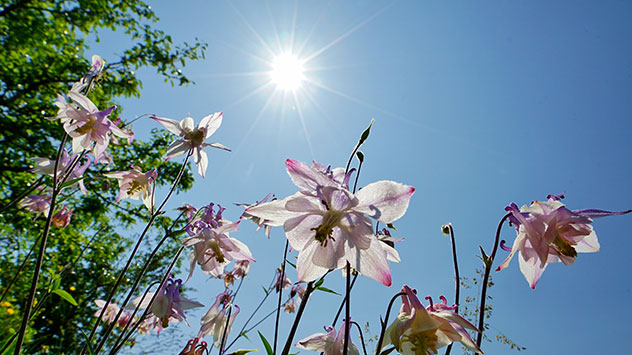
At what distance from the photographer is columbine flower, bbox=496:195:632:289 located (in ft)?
4.42

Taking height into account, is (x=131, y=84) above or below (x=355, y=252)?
above

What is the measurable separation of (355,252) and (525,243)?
2.44 ft

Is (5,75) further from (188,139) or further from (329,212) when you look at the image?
(329,212)

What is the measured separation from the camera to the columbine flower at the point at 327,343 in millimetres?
1584

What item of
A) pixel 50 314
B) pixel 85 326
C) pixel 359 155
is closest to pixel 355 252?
pixel 359 155

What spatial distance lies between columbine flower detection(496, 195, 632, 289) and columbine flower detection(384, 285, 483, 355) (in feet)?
1.38

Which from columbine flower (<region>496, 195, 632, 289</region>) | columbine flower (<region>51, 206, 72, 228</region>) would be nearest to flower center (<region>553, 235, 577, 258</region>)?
columbine flower (<region>496, 195, 632, 289</region>)

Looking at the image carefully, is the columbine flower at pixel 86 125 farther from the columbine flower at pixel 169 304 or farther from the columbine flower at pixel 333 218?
the columbine flower at pixel 333 218

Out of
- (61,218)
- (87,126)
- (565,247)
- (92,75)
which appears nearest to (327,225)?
(565,247)

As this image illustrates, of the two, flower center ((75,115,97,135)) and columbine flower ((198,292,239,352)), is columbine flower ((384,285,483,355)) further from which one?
flower center ((75,115,97,135))

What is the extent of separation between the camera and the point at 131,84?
865 cm

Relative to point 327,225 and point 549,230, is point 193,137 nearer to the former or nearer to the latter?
point 327,225

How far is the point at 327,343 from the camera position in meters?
1.63

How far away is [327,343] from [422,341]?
559 millimetres
